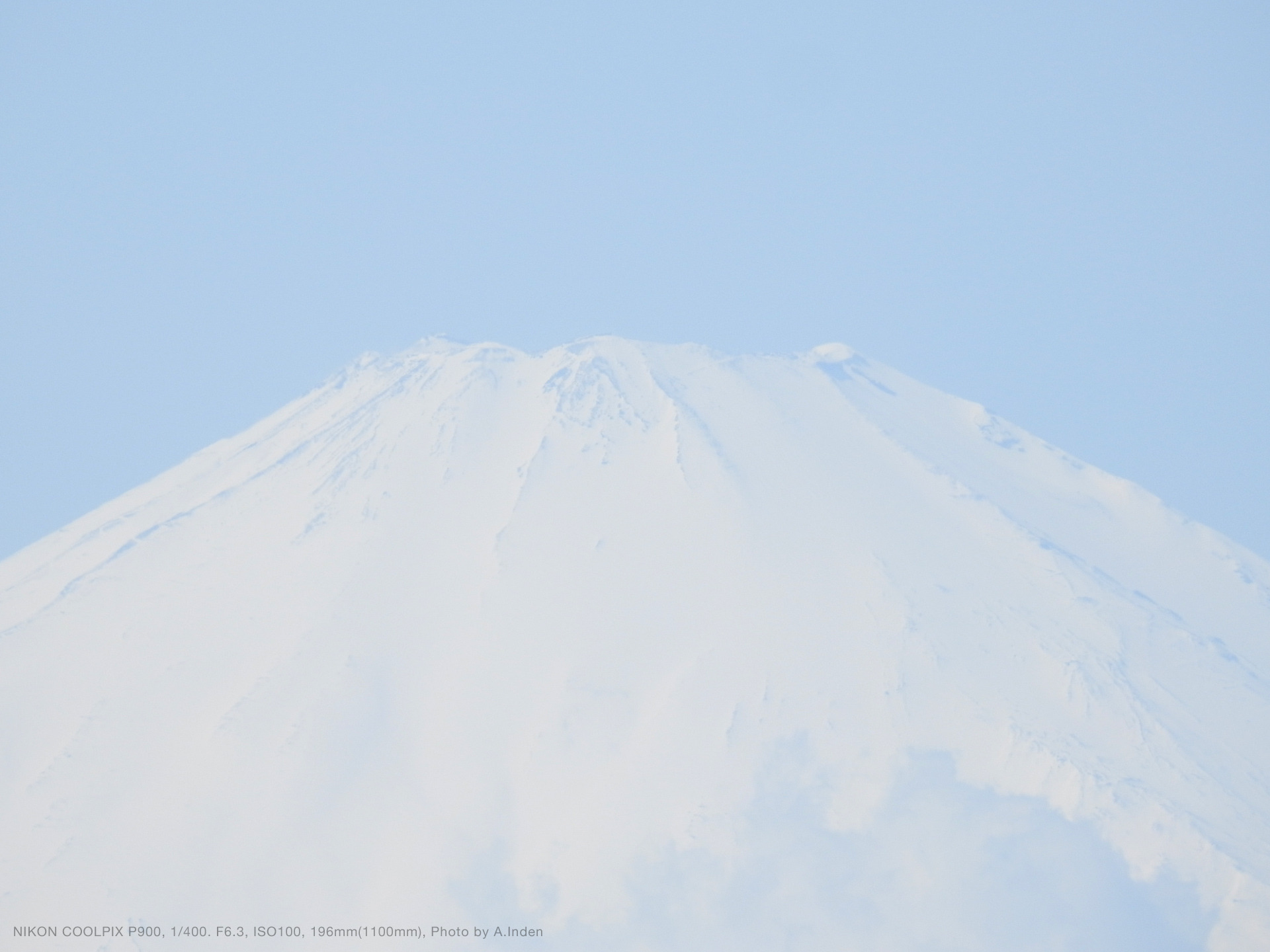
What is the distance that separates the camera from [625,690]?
52562 mm

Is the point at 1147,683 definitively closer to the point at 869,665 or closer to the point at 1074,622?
the point at 1074,622

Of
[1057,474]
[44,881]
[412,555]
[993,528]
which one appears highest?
[1057,474]

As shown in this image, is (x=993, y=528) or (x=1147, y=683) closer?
(x=1147, y=683)

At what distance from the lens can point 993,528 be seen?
6166cm

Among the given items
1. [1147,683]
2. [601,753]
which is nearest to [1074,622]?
[1147,683]

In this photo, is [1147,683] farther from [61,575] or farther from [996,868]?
[61,575]

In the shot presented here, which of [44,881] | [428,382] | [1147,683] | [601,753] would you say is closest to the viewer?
[44,881]

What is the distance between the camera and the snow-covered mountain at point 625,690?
154 feet

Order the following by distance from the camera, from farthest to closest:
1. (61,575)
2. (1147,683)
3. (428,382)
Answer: (428,382) → (61,575) → (1147,683)

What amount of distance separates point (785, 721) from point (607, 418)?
15510 millimetres

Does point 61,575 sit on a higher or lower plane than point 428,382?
lower

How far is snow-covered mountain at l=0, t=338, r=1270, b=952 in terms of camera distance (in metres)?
47.1

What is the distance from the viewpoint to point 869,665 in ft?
176

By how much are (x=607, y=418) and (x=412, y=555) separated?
920cm
